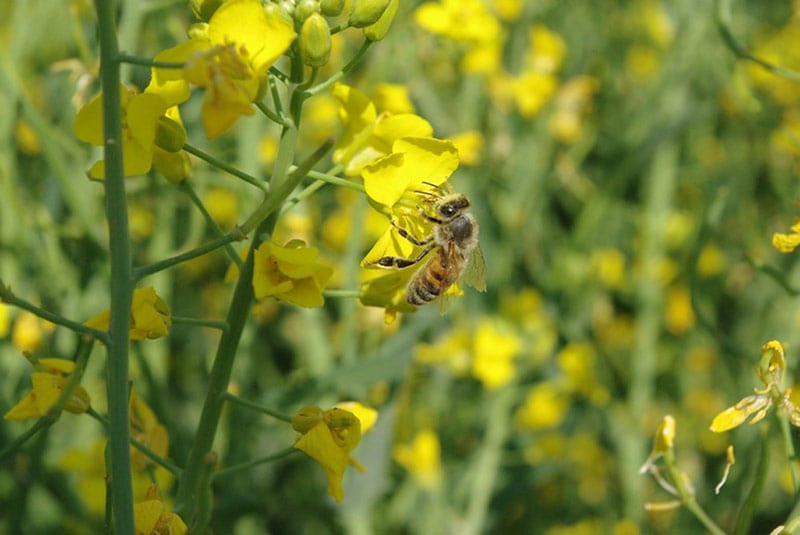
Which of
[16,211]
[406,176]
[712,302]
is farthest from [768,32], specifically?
[406,176]

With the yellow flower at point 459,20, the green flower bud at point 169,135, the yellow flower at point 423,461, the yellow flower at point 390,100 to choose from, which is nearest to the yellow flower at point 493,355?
the yellow flower at point 423,461

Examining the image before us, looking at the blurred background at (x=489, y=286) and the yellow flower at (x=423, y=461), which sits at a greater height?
the blurred background at (x=489, y=286)

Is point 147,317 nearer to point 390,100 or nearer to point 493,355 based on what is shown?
point 390,100

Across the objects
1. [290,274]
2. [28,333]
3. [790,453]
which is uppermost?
[28,333]

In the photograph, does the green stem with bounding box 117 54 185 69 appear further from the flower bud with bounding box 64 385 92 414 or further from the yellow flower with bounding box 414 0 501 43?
the yellow flower with bounding box 414 0 501 43

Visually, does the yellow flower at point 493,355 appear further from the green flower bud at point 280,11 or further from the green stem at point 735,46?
the green flower bud at point 280,11

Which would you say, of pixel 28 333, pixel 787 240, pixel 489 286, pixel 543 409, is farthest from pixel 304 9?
pixel 543 409

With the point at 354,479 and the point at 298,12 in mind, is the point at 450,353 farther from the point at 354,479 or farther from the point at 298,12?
the point at 298,12
